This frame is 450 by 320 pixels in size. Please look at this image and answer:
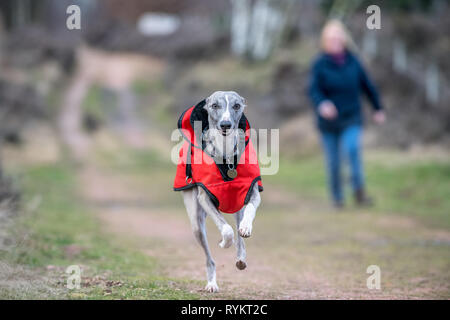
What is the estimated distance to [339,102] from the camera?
10227mm

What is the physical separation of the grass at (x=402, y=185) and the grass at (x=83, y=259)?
5014 millimetres

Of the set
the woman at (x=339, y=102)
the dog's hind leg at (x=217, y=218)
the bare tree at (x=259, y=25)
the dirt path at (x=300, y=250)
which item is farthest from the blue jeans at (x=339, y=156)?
the bare tree at (x=259, y=25)

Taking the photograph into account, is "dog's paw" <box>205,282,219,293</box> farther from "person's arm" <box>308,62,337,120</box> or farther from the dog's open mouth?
"person's arm" <box>308,62,337,120</box>

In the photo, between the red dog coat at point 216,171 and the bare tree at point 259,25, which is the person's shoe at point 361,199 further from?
the bare tree at point 259,25

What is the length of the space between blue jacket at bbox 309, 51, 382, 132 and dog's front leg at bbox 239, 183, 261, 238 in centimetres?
586

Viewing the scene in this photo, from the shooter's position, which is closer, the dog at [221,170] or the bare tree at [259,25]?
the dog at [221,170]

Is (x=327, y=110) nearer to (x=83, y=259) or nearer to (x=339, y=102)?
(x=339, y=102)

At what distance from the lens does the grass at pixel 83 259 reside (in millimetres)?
4242

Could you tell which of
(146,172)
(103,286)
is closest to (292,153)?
(146,172)

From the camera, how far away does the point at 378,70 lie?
24219 millimetres

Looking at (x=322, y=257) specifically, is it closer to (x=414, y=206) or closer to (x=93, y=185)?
(x=414, y=206)

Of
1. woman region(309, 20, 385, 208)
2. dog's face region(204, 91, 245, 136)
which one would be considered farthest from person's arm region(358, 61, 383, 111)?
dog's face region(204, 91, 245, 136)

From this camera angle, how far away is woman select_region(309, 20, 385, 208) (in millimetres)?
10102
